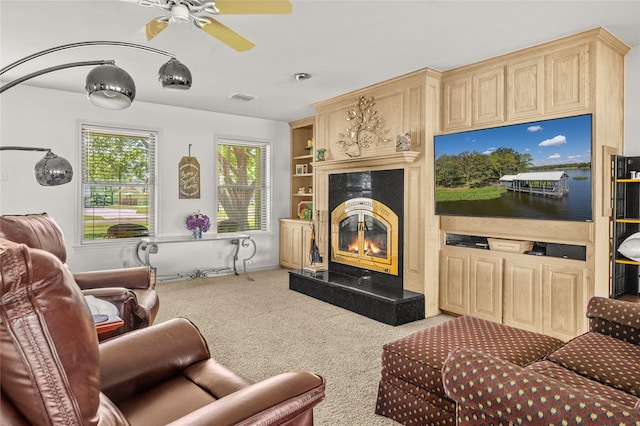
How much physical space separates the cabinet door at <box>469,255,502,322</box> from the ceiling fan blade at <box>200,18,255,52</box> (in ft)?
9.14

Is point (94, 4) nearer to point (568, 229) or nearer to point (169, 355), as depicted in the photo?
point (169, 355)

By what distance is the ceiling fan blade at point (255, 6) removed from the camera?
6.53ft

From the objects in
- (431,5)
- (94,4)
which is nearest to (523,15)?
(431,5)

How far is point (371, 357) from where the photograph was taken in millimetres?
2953

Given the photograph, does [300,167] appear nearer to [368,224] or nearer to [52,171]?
[368,224]

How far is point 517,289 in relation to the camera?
3439 millimetres

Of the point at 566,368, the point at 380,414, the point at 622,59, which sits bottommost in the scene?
the point at 380,414

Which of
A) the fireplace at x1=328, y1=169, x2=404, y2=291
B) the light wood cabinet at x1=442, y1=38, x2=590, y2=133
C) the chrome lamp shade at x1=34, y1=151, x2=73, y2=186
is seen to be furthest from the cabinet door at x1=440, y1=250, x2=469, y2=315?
the chrome lamp shade at x1=34, y1=151, x2=73, y2=186

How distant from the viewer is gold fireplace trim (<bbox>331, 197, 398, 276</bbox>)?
430 cm

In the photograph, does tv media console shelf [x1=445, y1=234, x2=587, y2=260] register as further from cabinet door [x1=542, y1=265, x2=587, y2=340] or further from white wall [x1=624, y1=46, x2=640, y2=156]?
white wall [x1=624, y1=46, x2=640, y2=156]

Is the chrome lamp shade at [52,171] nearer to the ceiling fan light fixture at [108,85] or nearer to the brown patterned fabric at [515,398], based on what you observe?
the ceiling fan light fixture at [108,85]

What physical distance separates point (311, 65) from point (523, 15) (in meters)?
1.86

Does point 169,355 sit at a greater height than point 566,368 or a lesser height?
greater

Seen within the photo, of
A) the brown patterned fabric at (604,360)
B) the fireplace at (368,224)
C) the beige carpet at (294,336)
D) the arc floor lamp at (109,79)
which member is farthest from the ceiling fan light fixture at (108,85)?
the fireplace at (368,224)
